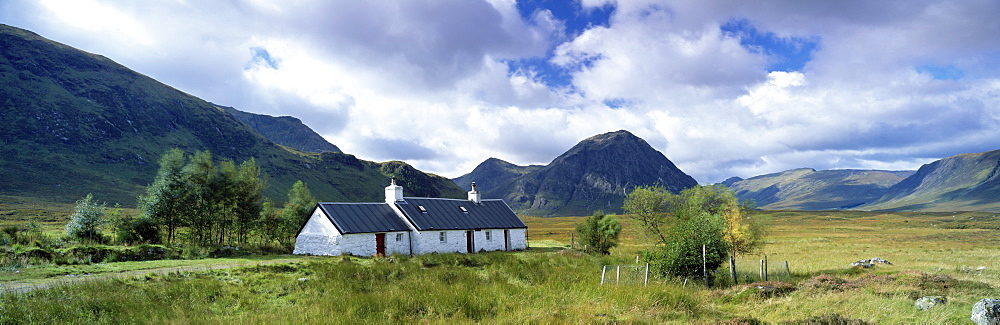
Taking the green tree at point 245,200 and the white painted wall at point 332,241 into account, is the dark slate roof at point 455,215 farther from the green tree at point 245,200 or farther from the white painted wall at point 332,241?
the green tree at point 245,200

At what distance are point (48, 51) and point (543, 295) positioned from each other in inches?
9299

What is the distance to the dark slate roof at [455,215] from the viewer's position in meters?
39.9

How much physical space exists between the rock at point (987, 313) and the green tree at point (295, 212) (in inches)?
1534

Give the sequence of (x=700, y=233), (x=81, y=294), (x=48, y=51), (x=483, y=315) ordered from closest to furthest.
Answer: (x=483, y=315) → (x=81, y=294) → (x=700, y=233) → (x=48, y=51)

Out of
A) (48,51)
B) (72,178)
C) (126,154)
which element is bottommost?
(72,178)

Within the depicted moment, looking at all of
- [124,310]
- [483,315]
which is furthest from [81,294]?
[483,315]

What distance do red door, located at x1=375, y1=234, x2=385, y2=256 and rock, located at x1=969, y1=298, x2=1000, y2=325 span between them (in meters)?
33.2

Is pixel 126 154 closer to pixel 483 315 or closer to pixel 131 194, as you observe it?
pixel 131 194

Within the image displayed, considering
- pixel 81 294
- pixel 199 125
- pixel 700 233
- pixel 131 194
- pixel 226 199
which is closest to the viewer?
pixel 81 294

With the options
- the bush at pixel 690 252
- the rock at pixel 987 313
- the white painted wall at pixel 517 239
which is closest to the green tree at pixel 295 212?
the white painted wall at pixel 517 239

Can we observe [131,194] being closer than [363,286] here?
No

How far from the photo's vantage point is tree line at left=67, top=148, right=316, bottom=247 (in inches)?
1309

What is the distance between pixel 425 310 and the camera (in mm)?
11273

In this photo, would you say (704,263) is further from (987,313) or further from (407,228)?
(407,228)
